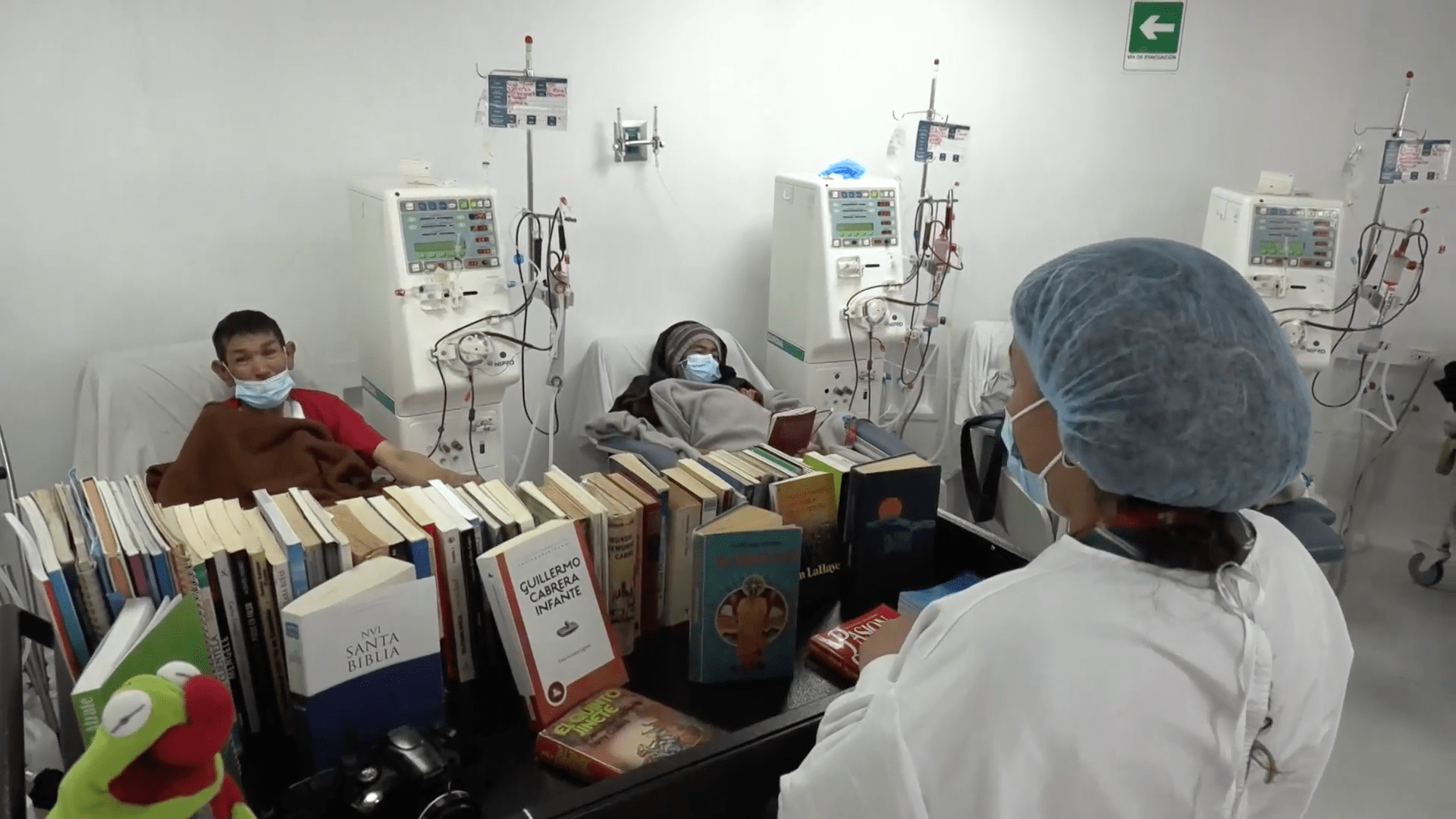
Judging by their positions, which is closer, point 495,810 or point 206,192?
point 495,810

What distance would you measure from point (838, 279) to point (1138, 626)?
2506 millimetres

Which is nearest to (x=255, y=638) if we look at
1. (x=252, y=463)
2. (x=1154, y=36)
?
(x=252, y=463)

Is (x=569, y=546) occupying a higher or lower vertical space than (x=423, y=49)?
lower

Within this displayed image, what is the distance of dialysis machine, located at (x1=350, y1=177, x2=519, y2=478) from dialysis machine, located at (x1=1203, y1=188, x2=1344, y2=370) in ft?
8.47

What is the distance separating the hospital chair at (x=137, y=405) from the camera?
2699mm

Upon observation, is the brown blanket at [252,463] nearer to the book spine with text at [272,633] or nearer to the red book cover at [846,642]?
the book spine with text at [272,633]

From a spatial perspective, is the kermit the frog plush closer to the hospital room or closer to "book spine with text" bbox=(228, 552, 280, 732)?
the hospital room

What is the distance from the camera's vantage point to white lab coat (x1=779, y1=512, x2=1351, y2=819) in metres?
0.88

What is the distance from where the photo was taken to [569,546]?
4.53 feet

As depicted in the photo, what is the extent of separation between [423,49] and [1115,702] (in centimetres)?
298

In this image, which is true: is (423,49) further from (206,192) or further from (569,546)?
(569,546)

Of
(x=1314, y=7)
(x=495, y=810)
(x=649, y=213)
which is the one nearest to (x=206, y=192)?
(x=649, y=213)

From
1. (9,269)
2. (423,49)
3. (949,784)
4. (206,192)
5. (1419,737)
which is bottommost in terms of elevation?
(1419,737)

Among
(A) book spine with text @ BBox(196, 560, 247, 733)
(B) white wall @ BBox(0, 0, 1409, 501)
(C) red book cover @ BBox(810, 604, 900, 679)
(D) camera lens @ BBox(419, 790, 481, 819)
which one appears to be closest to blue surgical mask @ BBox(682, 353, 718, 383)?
(B) white wall @ BBox(0, 0, 1409, 501)
